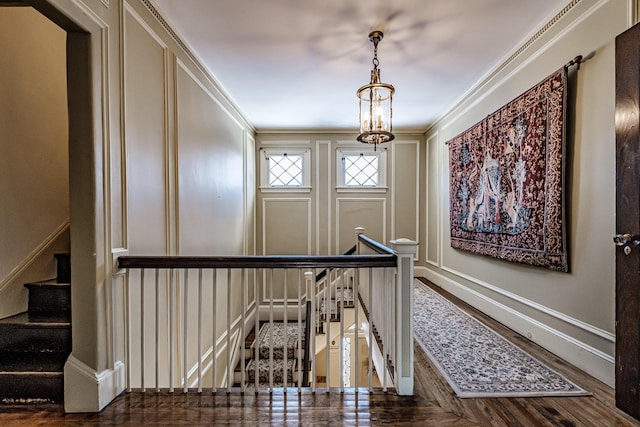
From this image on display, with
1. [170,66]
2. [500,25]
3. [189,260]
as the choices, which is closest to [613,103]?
[500,25]

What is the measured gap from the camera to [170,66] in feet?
8.02

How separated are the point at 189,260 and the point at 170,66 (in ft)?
5.51

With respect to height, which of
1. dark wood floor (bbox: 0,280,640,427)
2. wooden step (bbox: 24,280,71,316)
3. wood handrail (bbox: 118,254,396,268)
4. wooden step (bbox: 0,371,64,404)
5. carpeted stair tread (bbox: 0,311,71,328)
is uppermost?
wood handrail (bbox: 118,254,396,268)

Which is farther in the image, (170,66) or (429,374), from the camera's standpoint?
(170,66)

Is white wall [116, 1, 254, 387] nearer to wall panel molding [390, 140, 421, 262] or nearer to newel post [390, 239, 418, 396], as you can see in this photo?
newel post [390, 239, 418, 396]

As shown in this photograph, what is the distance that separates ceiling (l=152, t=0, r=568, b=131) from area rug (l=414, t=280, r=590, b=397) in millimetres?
2646

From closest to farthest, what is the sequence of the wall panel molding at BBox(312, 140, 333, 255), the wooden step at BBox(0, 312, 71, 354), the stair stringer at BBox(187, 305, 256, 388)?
1. the wooden step at BBox(0, 312, 71, 354)
2. the stair stringer at BBox(187, 305, 256, 388)
3. the wall panel molding at BBox(312, 140, 333, 255)

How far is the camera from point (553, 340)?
234 centimetres

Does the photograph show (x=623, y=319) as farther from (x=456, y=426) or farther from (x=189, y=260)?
(x=189, y=260)

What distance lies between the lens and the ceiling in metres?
2.19

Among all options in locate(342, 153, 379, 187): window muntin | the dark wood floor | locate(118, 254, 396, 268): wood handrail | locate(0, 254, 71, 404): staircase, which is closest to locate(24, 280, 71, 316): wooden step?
locate(0, 254, 71, 404): staircase

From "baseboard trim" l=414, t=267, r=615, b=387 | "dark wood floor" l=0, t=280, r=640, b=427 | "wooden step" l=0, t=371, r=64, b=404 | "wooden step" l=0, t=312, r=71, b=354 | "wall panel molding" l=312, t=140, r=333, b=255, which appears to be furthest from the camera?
"wall panel molding" l=312, t=140, r=333, b=255

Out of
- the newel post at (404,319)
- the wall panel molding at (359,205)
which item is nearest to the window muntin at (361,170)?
the wall panel molding at (359,205)

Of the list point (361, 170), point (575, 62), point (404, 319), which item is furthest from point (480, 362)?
point (361, 170)
